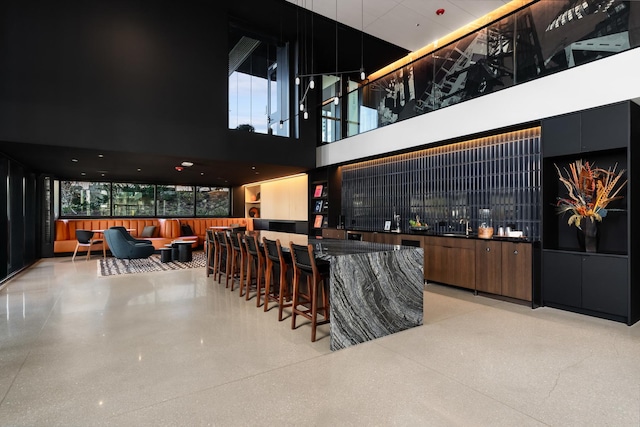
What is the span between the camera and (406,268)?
369cm

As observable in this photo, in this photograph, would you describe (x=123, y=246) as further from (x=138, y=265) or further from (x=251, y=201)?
(x=251, y=201)

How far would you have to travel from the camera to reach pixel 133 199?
465 inches

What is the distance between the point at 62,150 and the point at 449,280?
735 centimetres

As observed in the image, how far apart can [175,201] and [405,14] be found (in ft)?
32.8

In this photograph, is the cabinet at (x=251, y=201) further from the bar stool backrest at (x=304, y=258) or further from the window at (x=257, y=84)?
the bar stool backrest at (x=304, y=258)

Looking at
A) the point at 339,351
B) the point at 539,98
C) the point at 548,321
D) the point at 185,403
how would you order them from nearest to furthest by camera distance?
1. the point at 185,403
2. the point at 339,351
3. the point at 548,321
4. the point at 539,98

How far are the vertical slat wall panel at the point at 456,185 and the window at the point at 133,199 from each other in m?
7.85

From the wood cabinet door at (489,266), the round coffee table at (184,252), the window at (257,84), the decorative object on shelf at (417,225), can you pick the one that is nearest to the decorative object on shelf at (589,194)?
the wood cabinet door at (489,266)

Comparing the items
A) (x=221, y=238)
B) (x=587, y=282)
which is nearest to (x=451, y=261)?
(x=587, y=282)

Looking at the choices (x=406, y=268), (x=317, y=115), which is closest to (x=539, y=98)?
(x=406, y=268)

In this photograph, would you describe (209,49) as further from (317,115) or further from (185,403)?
(185,403)

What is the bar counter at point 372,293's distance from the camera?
3158 millimetres

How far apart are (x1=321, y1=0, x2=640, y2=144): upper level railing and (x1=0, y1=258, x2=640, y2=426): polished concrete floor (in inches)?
134

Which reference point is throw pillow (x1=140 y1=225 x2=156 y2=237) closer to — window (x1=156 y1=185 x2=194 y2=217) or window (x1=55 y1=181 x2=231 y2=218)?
window (x1=55 y1=181 x2=231 y2=218)
